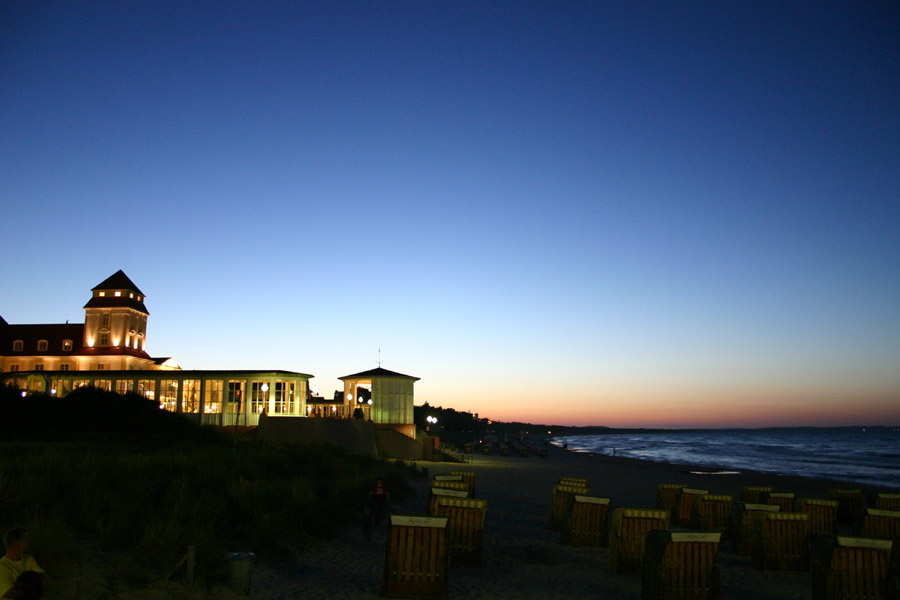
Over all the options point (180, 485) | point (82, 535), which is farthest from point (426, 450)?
point (82, 535)

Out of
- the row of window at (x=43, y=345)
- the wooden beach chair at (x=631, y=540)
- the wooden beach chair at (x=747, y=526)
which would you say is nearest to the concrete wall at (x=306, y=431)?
the wooden beach chair at (x=747, y=526)

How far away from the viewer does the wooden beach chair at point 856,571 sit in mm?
8258

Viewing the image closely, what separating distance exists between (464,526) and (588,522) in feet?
9.54

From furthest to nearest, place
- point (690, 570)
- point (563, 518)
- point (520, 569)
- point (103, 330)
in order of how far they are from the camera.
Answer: point (103, 330), point (563, 518), point (520, 569), point (690, 570)

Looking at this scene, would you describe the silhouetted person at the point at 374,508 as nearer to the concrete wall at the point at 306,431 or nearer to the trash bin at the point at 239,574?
the trash bin at the point at 239,574

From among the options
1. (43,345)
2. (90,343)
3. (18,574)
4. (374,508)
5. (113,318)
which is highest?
(113,318)

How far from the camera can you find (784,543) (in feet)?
35.6

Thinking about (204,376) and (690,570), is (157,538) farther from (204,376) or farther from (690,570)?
(204,376)

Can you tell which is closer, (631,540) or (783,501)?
(631,540)

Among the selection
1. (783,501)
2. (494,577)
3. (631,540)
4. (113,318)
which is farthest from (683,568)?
(113,318)

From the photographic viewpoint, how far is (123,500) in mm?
10125

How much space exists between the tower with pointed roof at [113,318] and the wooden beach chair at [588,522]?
47821mm

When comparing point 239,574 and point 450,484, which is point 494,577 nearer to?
point 239,574

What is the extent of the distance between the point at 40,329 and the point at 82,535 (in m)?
54.2
